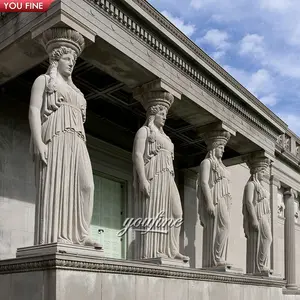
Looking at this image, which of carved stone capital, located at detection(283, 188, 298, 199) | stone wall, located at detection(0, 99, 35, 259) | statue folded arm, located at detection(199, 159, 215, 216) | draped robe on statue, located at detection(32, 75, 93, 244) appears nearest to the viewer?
draped robe on statue, located at detection(32, 75, 93, 244)

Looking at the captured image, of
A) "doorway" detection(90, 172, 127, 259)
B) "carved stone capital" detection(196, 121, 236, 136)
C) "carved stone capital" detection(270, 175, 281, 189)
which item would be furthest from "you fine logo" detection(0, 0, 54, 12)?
"carved stone capital" detection(270, 175, 281, 189)

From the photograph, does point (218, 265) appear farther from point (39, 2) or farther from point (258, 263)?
point (39, 2)

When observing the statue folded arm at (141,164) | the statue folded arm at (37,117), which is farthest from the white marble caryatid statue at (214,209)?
the statue folded arm at (37,117)

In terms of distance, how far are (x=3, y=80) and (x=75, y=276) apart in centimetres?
508

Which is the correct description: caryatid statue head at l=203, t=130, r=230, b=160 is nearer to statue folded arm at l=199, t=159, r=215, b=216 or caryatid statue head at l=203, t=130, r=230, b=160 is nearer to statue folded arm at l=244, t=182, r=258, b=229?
statue folded arm at l=199, t=159, r=215, b=216

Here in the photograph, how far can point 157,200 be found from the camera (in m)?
10.1

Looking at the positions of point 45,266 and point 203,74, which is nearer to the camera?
point 45,266

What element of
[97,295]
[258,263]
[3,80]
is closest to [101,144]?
[3,80]

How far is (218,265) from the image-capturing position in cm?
1202

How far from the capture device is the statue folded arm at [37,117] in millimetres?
7859

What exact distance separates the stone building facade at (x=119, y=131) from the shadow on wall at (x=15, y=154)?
0.02m

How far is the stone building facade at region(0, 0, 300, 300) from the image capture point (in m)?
7.82

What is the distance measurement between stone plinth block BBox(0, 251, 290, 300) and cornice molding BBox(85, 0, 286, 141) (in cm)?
442

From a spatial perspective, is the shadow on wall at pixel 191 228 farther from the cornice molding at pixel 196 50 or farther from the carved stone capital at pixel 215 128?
the carved stone capital at pixel 215 128
